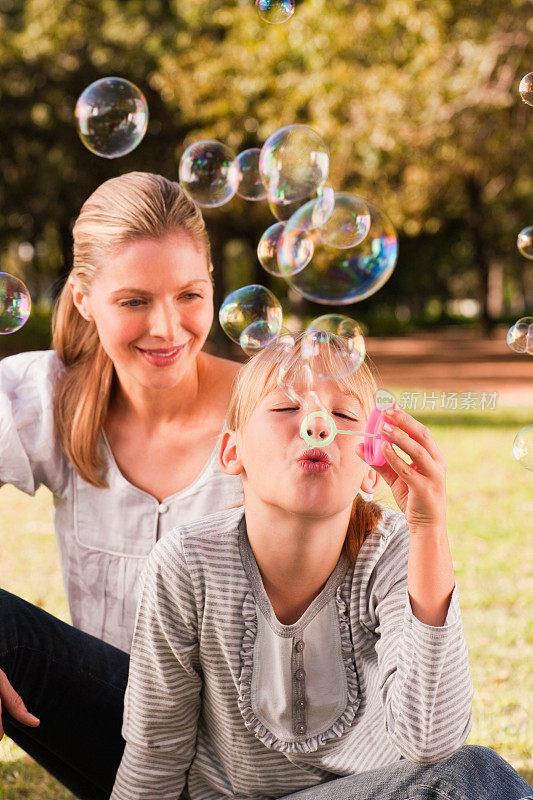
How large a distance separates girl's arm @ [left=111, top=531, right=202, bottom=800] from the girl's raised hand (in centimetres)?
50

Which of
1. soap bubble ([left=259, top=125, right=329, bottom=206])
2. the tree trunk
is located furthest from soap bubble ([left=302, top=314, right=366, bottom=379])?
the tree trunk

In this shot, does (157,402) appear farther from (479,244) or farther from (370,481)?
(479,244)

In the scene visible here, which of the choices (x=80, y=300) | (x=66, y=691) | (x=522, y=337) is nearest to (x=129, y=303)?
(x=80, y=300)

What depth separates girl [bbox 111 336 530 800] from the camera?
5.60ft

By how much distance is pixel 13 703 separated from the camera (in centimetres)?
197

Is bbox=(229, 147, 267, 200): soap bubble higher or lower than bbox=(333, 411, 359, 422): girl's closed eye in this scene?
higher

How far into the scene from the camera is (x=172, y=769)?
1.89m

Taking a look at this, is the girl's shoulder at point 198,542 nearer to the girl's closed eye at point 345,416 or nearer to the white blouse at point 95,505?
the girl's closed eye at point 345,416

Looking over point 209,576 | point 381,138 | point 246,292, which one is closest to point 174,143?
point 381,138

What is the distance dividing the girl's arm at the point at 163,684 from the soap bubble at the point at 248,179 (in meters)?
1.81

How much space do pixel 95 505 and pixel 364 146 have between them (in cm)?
879

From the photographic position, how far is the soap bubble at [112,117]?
3.33m

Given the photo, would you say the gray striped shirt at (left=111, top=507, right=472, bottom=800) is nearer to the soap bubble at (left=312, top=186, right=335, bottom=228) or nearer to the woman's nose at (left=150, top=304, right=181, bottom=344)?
the woman's nose at (left=150, top=304, right=181, bottom=344)

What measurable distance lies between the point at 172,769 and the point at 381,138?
884 centimetres
